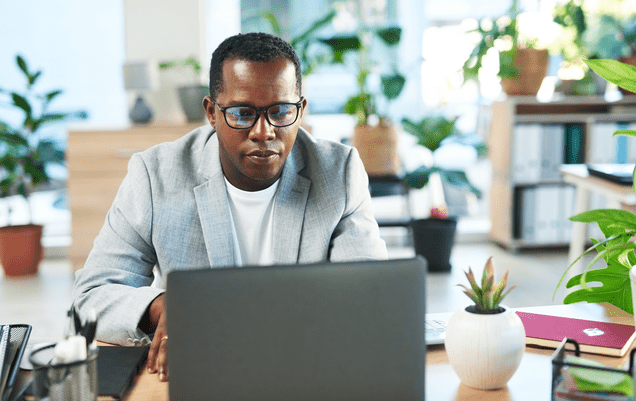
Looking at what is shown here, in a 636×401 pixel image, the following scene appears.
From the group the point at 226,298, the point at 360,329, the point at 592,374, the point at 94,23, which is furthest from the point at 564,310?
the point at 94,23

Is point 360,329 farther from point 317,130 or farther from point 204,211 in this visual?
point 317,130

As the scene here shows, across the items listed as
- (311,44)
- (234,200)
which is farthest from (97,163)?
(234,200)

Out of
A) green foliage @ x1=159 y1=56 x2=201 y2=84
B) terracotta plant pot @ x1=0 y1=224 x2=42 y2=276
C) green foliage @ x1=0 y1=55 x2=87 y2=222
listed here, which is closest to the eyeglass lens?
green foliage @ x1=159 y1=56 x2=201 y2=84

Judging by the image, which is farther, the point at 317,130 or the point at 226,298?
the point at 317,130

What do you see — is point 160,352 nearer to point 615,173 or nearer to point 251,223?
point 251,223

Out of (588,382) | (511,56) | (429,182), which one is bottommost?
(429,182)

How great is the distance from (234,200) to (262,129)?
0.28 metres

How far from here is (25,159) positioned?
13.3ft

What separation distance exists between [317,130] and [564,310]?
11.7ft

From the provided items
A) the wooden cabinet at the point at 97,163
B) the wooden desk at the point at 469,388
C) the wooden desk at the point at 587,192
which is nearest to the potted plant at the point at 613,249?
the wooden desk at the point at 469,388

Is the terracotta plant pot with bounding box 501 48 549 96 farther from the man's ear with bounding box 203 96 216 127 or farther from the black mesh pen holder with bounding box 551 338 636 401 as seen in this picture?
the black mesh pen holder with bounding box 551 338 636 401

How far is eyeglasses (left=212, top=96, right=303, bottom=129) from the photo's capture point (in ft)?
4.39

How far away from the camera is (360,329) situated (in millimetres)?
809

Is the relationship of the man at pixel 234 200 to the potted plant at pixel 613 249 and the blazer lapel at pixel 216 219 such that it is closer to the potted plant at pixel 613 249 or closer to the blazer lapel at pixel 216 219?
the blazer lapel at pixel 216 219
